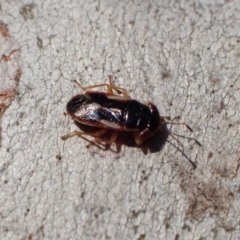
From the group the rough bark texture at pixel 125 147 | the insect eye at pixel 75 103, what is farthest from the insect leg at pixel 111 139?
the insect eye at pixel 75 103

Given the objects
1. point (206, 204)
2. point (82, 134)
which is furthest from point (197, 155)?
point (82, 134)

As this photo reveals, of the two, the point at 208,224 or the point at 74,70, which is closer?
the point at 208,224

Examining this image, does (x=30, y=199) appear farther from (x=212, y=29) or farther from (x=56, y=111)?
(x=212, y=29)

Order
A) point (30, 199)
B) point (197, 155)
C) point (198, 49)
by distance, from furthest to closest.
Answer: point (198, 49) → point (197, 155) → point (30, 199)

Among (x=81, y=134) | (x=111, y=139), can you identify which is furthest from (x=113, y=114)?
(x=81, y=134)

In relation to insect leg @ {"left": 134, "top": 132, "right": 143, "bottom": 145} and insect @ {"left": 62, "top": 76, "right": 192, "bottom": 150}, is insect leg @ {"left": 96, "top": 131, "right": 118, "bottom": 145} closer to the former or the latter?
insect @ {"left": 62, "top": 76, "right": 192, "bottom": 150}

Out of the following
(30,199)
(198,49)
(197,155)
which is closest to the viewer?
(30,199)

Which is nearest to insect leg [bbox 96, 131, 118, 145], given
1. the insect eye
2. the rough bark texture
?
the rough bark texture
